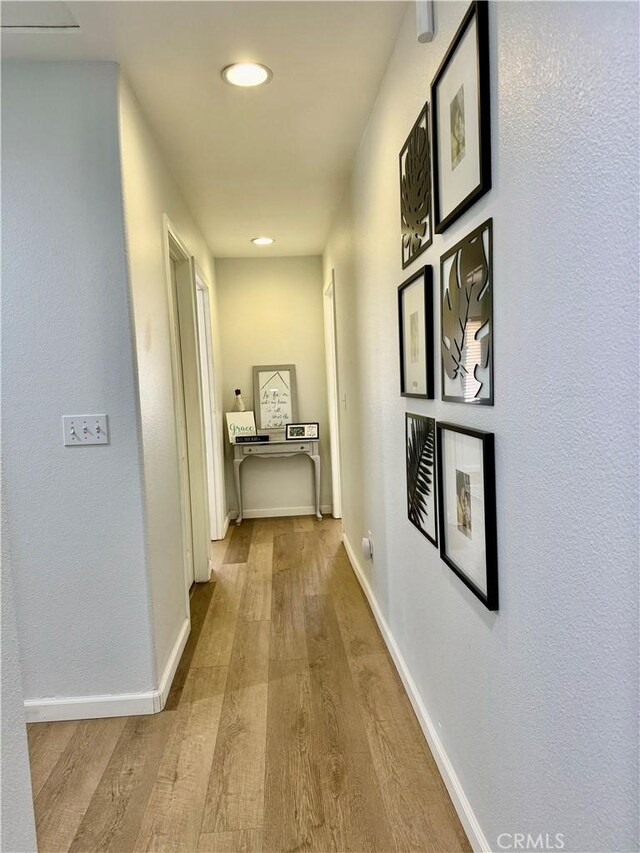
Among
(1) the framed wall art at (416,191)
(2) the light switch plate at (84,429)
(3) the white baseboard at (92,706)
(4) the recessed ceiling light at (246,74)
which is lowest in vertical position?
(3) the white baseboard at (92,706)

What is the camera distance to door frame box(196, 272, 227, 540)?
158 inches

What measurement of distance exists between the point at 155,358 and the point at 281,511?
289 centimetres

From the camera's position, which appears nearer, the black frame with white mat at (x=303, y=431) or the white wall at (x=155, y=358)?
the white wall at (x=155, y=358)

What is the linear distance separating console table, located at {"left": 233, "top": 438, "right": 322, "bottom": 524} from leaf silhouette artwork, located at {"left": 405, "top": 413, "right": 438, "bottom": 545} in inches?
111

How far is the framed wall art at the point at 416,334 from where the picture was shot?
158 centimetres

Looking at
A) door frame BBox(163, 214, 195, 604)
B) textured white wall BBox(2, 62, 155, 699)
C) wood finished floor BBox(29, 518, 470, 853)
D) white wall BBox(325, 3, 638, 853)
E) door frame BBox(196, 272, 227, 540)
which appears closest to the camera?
white wall BBox(325, 3, 638, 853)

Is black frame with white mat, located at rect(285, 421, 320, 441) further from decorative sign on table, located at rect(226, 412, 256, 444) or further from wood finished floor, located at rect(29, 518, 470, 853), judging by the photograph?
wood finished floor, located at rect(29, 518, 470, 853)

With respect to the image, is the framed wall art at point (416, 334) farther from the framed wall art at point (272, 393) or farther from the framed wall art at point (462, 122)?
the framed wall art at point (272, 393)

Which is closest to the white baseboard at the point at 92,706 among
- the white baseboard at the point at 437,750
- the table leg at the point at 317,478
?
the white baseboard at the point at 437,750

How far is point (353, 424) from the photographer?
10.6 ft

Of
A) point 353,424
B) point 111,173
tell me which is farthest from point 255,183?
point 353,424

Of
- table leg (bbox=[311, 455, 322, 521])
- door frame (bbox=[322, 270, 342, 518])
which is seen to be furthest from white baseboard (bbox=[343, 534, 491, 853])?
table leg (bbox=[311, 455, 322, 521])

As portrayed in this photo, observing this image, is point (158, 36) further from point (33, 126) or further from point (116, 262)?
point (116, 262)

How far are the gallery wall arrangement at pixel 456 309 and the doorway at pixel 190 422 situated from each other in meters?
1.75
